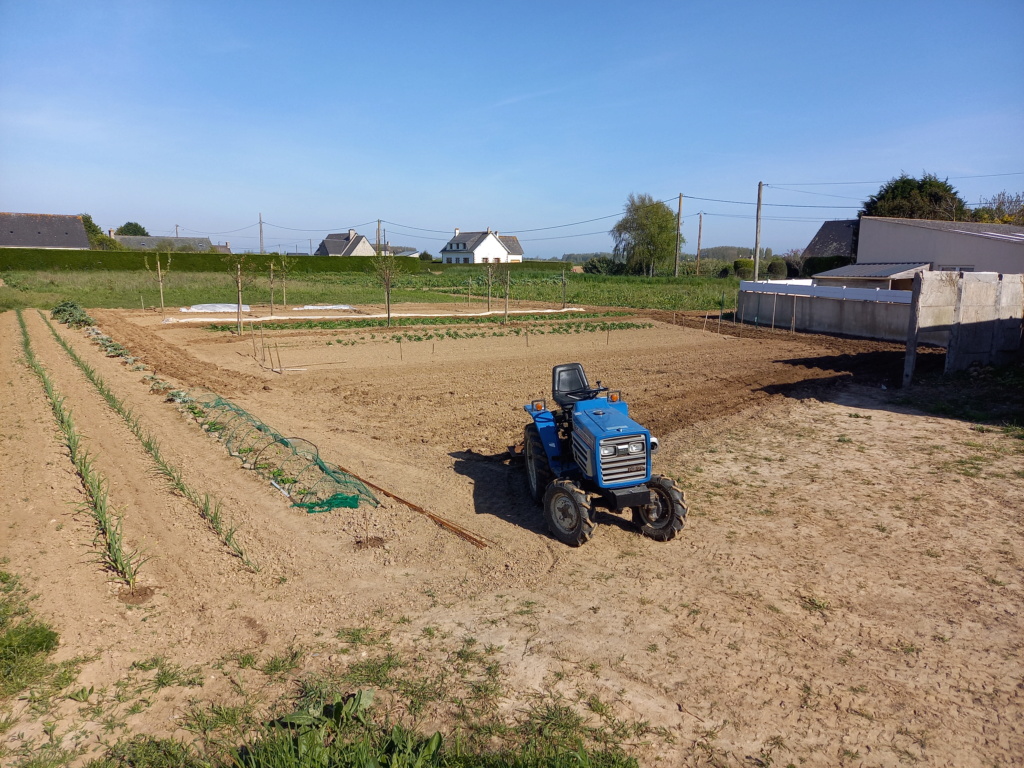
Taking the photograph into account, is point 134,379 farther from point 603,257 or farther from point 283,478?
point 603,257

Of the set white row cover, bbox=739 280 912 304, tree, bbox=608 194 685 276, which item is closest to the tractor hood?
white row cover, bbox=739 280 912 304

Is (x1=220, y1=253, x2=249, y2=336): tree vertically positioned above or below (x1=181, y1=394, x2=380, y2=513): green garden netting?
above

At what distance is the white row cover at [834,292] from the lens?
24.6 metres

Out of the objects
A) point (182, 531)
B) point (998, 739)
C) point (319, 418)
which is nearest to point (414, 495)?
point (182, 531)

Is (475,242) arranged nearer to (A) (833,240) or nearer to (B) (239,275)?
(A) (833,240)

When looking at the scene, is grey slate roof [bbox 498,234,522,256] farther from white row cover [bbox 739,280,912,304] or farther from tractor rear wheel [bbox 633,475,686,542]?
tractor rear wheel [bbox 633,475,686,542]

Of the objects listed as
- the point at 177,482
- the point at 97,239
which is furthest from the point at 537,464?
the point at 97,239

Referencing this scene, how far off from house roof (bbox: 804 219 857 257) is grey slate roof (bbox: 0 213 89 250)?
63858mm

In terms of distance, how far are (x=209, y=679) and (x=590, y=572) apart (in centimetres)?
332

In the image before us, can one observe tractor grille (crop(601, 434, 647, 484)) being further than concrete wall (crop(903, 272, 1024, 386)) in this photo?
No

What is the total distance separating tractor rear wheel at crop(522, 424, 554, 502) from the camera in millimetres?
7461

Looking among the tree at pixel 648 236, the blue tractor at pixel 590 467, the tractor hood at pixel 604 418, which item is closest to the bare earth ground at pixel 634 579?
the blue tractor at pixel 590 467

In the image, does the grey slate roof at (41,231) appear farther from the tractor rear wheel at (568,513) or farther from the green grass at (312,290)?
the tractor rear wheel at (568,513)

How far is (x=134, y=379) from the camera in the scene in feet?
49.1
